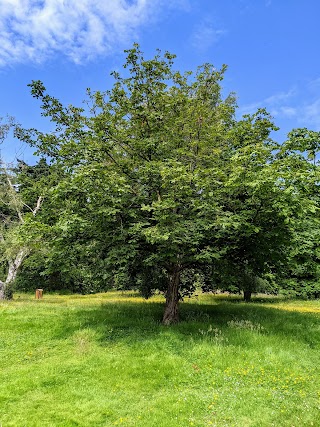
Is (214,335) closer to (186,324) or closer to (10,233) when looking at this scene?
(186,324)

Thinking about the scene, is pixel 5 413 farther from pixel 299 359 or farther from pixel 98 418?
pixel 299 359

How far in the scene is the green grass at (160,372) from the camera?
21.1 feet

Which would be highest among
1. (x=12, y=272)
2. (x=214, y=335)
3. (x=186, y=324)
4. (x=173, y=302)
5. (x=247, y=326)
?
(x=12, y=272)

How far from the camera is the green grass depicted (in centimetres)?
644

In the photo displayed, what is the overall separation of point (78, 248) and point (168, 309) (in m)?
4.43

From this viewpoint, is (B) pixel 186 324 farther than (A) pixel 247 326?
Yes

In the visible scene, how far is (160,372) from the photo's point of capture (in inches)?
336

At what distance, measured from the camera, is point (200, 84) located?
13508 millimetres

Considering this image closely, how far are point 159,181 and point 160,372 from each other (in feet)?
19.9

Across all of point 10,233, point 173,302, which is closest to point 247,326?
point 173,302

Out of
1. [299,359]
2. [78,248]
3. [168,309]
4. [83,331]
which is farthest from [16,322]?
[299,359]

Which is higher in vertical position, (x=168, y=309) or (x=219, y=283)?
(x=219, y=283)

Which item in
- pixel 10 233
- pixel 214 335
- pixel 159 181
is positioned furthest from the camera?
pixel 10 233

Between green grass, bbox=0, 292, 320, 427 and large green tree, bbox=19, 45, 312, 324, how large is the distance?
2296mm
